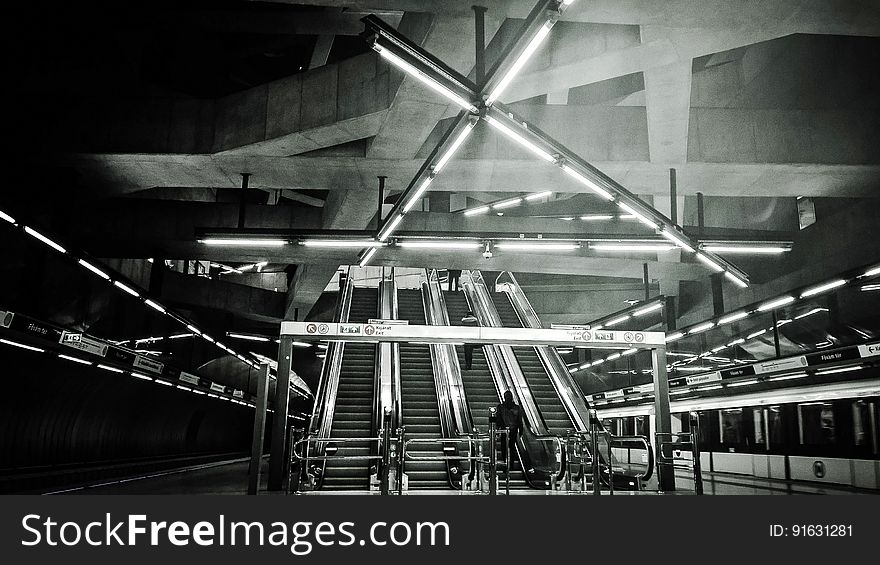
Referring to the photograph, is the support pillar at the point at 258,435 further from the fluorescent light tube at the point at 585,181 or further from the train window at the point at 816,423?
the train window at the point at 816,423

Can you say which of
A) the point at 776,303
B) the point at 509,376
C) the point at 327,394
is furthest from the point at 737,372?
the point at 327,394

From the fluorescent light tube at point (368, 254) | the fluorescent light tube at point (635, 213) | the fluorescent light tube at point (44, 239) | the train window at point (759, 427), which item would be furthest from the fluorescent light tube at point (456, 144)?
the train window at point (759, 427)

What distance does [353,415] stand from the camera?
44.8ft

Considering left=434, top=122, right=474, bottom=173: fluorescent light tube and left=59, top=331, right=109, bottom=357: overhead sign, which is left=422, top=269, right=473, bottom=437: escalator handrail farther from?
left=59, top=331, right=109, bottom=357: overhead sign

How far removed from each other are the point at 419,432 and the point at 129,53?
8.91 meters

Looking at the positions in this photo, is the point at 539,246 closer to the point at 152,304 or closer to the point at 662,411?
the point at 662,411

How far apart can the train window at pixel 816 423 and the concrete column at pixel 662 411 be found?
4.21 meters

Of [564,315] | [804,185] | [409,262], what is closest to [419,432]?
[409,262]

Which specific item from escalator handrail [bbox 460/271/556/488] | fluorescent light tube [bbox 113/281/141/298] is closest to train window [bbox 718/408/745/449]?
escalator handrail [bbox 460/271/556/488]

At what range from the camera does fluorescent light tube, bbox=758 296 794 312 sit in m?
10.9

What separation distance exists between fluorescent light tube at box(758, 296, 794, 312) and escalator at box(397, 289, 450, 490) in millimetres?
6492

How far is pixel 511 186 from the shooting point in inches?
374

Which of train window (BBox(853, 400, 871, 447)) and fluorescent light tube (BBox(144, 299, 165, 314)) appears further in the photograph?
fluorescent light tube (BBox(144, 299, 165, 314))

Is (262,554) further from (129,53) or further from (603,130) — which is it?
(129,53)
